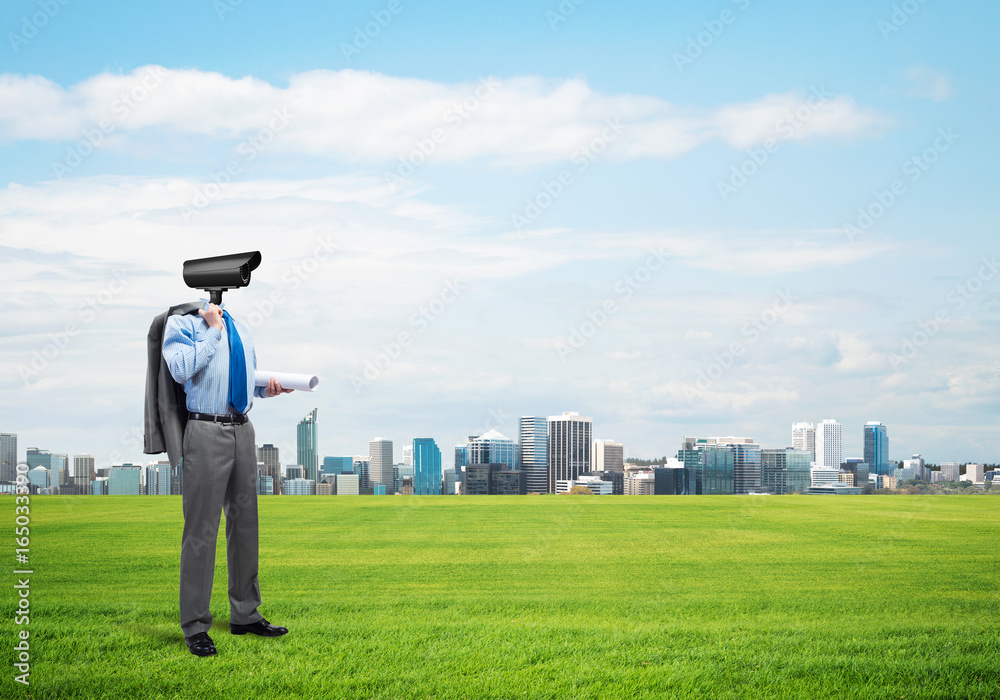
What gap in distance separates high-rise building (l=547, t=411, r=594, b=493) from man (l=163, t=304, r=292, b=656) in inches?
1026

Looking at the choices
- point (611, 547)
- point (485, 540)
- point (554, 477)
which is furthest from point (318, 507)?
point (554, 477)

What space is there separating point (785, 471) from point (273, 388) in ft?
91.7

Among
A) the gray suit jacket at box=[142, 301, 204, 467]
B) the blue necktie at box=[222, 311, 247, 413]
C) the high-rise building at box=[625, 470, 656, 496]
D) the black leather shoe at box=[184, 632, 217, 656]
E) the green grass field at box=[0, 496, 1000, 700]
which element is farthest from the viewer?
the high-rise building at box=[625, 470, 656, 496]

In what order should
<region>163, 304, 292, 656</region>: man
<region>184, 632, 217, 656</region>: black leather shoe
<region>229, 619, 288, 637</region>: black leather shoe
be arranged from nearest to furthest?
<region>184, 632, 217, 656</region>: black leather shoe
<region>163, 304, 292, 656</region>: man
<region>229, 619, 288, 637</region>: black leather shoe

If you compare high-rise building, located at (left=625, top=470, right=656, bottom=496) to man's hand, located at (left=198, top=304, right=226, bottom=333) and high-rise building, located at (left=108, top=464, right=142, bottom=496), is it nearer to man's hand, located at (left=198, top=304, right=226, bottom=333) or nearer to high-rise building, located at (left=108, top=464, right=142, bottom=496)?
high-rise building, located at (left=108, top=464, right=142, bottom=496)

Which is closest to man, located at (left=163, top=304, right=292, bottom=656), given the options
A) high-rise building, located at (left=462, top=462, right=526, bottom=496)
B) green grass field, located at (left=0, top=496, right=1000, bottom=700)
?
green grass field, located at (left=0, top=496, right=1000, bottom=700)

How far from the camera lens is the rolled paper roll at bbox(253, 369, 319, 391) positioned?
612cm

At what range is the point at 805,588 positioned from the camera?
8.43 meters

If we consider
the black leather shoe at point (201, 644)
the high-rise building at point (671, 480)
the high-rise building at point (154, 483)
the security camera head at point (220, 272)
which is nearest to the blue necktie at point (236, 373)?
the security camera head at point (220, 272)

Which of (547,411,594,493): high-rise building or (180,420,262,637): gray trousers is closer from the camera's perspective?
(180,420,262,637): gray trousers

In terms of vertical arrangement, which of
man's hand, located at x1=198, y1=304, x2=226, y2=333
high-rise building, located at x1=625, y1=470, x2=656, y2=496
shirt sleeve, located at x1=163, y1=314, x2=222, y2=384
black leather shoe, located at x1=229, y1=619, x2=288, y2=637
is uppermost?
man's hand, located at x1=198, y1=304, x2=226, y2=333

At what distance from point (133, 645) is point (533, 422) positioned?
2926 cm

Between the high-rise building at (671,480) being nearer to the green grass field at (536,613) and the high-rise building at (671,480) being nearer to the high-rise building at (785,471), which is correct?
the high-rise building at (785,471)

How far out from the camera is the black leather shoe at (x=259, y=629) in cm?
607
